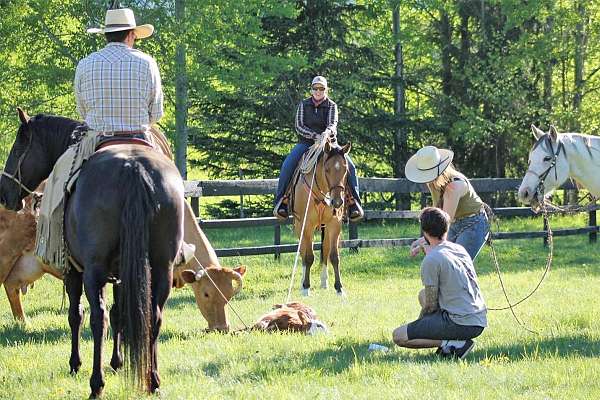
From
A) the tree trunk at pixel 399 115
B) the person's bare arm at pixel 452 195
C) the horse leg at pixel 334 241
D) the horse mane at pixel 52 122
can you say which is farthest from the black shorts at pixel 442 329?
the tree trunk at pixel 399 115

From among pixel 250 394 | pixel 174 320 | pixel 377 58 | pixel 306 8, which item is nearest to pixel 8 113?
pixel 306 8

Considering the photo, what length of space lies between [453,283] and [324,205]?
19.1 feet

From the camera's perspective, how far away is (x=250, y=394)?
19.6 feet

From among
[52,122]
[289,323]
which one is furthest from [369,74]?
[52,122]

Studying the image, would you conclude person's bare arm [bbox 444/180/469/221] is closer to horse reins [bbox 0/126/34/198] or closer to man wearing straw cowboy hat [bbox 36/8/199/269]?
man wearing straw cowboy hat [bbox 36/8/199/269]

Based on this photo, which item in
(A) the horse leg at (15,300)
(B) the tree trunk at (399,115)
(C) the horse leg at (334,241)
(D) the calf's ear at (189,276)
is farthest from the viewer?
(B) the tree trunk at (399,115)

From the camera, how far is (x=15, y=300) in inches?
388

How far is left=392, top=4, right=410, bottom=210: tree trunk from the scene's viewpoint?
26.6m

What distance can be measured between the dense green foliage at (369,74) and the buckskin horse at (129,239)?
15.6 metres

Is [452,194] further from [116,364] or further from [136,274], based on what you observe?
[136,274]

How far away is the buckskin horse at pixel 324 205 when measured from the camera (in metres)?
12.4

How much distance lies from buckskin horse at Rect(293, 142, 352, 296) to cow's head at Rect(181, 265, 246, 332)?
304 cm

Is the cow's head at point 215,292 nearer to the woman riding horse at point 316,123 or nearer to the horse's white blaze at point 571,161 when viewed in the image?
the horse's white blaze at point 571,161

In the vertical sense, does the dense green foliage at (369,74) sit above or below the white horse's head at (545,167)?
above
